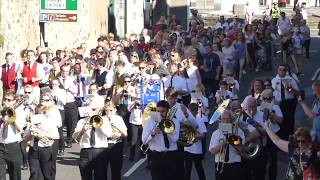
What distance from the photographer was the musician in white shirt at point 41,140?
11.9m

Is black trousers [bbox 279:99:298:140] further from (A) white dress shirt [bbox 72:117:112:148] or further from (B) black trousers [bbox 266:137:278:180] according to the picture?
(A) white dress shirt [bbox 72:117:112:148]

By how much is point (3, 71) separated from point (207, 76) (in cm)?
542

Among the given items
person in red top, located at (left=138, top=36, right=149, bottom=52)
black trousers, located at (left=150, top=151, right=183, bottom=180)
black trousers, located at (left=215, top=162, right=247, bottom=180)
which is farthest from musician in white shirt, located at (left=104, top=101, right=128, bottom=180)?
person in red top, located at (left=138, top=36, right=149, bottom=52)

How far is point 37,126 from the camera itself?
12.0 metres

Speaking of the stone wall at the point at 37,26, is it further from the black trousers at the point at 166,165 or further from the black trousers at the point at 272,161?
the black trousers at the point at 272,161

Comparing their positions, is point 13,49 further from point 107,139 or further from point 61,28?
point 107,139

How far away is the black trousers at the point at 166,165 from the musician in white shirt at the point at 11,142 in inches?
92.6

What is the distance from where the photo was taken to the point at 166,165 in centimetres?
1159

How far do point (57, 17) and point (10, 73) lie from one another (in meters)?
4.87

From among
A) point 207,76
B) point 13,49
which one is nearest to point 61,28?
point 13,49

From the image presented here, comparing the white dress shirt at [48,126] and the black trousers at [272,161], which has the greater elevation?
the white dress shirt at [48,126]

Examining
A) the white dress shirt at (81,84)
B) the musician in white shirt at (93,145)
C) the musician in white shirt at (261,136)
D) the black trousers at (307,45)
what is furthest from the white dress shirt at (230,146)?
the black trousers at (307,45)

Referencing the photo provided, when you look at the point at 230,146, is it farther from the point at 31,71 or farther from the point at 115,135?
the point at 31,71

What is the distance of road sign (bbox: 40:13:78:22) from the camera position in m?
20.7
